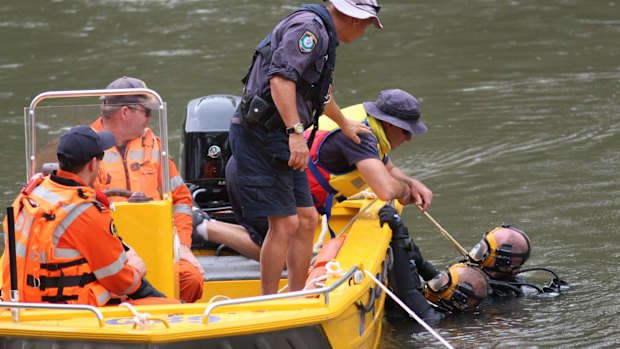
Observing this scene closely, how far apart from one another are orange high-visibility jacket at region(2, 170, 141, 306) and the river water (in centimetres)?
238

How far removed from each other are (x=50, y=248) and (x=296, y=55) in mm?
1456

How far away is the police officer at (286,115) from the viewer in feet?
17.6

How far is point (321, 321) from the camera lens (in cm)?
478

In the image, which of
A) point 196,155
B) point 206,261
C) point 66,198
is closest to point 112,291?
point 66,198

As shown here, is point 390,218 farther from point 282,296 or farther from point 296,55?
point 282,296

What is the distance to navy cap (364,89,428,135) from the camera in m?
6.49

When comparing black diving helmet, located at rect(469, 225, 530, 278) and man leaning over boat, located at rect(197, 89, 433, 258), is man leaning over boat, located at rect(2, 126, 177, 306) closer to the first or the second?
man leaning over boat, located at rect(197, 89, 433, 258)

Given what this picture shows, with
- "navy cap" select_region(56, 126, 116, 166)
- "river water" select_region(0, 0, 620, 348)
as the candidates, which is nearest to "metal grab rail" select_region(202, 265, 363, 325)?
"navy cap" select_region(56, 126, 116, 166)

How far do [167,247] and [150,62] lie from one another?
28.4 feet

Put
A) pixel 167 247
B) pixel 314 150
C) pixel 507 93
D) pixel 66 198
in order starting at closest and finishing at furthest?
pixel 66 198, pixel 167 247, pixel 314 150, pixel 507 93

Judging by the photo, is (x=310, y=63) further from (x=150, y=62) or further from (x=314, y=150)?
(x=150, y=62)

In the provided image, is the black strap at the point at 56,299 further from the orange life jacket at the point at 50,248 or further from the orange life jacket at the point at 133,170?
the orange life jacket at the point at 133,170

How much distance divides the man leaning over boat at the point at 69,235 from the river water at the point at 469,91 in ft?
7.77

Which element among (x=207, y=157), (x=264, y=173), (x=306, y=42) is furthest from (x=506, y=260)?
(x=306, y=42)
